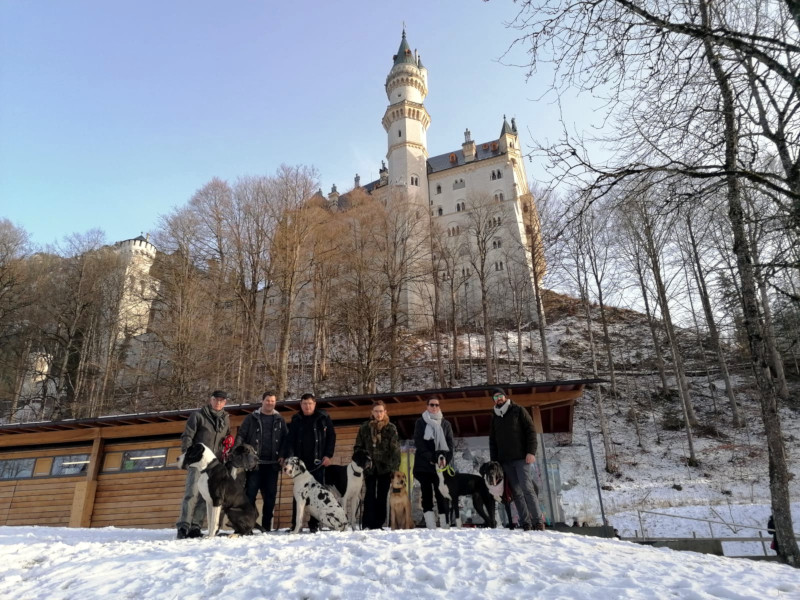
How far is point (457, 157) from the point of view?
5753 centimetres

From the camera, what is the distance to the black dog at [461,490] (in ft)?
21.6

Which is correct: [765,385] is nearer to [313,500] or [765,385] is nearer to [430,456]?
[430,456]

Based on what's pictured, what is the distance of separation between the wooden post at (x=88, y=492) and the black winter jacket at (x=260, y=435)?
6.61 metres

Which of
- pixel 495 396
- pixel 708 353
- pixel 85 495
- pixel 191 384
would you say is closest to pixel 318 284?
pixel 191 384

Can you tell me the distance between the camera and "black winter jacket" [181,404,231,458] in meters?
6.17

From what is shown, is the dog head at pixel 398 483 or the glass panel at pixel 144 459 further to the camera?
the glass panel at pixel 144 459

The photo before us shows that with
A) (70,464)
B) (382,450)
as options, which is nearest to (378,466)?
(382,450)

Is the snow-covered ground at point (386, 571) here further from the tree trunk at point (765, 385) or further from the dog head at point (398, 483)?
the tree trunk at point (765, 385)

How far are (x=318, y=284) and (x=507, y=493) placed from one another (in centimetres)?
1979

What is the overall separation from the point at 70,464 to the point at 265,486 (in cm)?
754

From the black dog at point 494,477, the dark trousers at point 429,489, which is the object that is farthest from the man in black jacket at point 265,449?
the black dog at point 494,477

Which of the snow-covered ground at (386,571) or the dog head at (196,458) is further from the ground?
the dog head at (196,458)

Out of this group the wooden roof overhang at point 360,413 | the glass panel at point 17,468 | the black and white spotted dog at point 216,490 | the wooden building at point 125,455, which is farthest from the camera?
the glass panel at point 17,468

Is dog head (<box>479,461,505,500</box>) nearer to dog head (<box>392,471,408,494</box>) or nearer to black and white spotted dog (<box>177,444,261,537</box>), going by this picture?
dog head (<box>392,471,408,494</box>)
